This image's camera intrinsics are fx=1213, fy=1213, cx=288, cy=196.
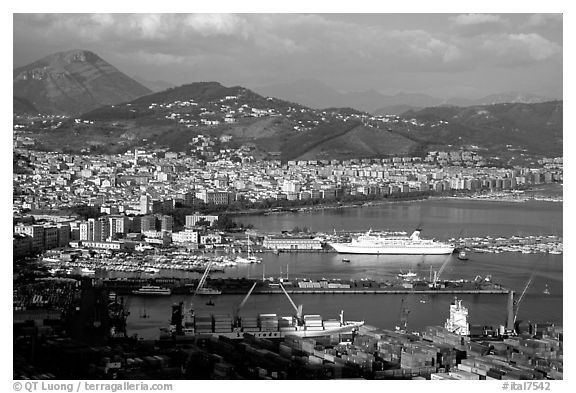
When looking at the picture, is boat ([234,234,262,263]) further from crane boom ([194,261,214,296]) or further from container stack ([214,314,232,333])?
container stack ([214,314,232,333])

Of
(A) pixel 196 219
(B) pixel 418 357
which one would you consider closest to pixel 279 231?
(A) pixel 196 219

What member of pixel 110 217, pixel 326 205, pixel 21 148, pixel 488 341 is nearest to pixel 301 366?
pixel 488 341

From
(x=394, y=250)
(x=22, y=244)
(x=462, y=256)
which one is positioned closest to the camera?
(x=22, y=244)

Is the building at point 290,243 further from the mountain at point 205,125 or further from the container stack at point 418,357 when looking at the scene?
the container stack at point 418,357

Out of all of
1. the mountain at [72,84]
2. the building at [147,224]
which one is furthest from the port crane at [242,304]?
the building at [147,224]

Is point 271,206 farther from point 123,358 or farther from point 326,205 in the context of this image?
point 123,358

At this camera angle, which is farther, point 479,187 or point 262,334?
point 479,187

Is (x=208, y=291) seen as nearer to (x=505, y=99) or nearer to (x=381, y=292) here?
(x=381, y=292)

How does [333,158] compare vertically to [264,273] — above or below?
above
